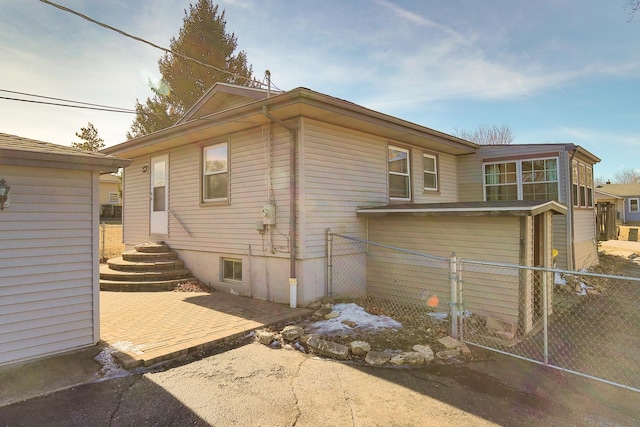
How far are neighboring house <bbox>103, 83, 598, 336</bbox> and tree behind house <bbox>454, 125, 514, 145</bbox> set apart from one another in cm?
2195

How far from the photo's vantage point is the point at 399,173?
28.4ft

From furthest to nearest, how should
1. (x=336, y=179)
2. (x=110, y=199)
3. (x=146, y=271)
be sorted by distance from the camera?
(x=110, y=199), (x=146, y=271), (x=336, y=179)

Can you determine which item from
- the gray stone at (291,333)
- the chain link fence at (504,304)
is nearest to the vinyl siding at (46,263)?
the gray stone at (291,333)

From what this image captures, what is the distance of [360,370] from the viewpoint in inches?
152

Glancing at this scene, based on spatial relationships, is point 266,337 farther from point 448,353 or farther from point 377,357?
point 448,353

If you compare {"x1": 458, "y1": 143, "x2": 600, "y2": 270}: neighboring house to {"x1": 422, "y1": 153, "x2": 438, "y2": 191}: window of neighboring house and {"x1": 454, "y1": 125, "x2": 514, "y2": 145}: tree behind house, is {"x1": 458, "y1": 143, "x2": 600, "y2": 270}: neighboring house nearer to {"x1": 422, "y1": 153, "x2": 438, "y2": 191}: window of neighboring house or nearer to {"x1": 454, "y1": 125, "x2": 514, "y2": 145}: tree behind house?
{"x1": 422, "y1": 153, "x2": 438, "y2": 191}: window of neighboring house

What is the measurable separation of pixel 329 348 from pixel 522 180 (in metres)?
9.01

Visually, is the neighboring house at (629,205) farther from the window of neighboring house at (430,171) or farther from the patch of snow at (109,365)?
the patch of snow at (109,365)

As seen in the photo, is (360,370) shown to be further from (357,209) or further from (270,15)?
(270,15)

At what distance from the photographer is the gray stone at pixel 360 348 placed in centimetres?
422

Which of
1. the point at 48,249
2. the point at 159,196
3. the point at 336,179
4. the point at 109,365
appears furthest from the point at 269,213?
the point at 159,196

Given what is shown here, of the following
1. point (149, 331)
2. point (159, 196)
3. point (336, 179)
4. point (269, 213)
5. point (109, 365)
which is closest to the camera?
point (109, 365)

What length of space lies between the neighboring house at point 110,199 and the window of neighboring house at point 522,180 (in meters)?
30.8

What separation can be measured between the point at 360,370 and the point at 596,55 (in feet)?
34.9
